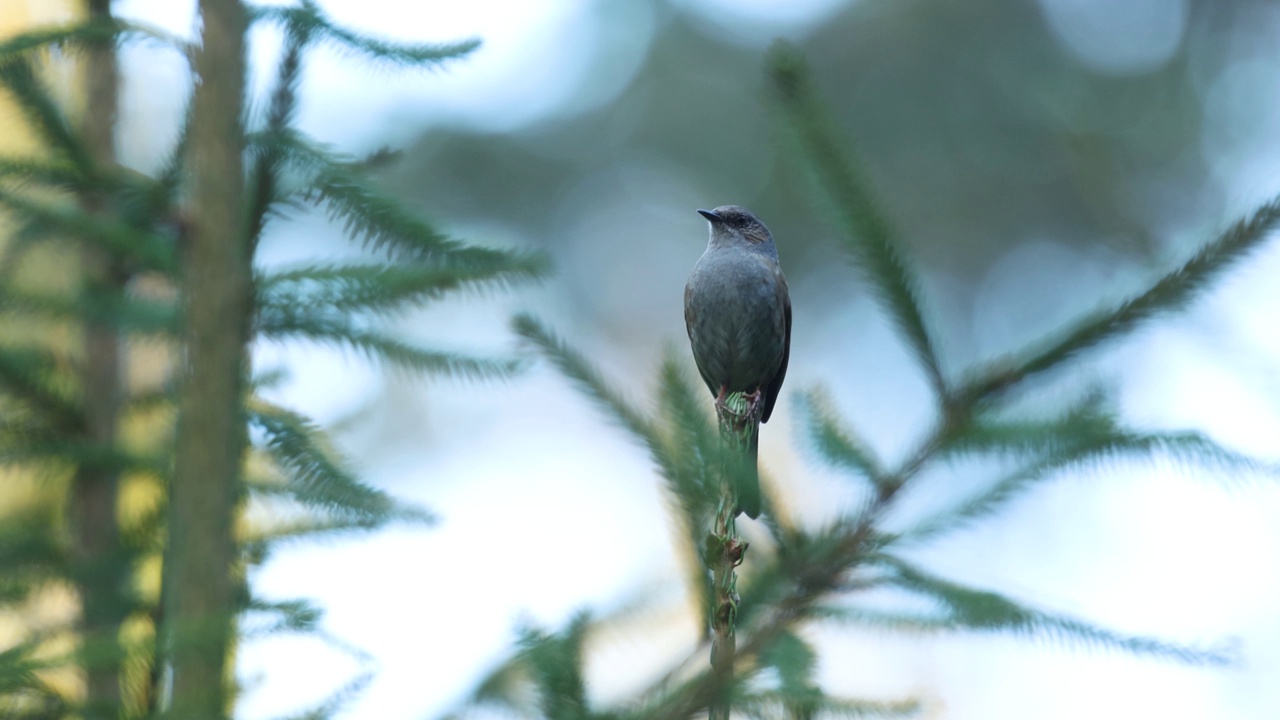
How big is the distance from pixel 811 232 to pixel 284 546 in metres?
15.4

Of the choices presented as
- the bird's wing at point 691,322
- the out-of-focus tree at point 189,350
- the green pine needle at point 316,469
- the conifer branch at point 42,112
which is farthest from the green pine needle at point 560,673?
the bird's wing at point 691,322

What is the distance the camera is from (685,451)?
1195 mm

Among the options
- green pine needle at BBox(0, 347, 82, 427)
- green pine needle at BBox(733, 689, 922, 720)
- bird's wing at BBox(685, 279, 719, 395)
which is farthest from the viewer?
bird's wing at BBox(685, 279, 719, 395)

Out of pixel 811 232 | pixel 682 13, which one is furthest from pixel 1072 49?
pixel 682 13

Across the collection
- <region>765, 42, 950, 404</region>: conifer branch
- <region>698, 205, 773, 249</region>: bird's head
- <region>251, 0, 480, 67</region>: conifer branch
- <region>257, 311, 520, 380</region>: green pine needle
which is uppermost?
<region>698, 205, 773, 249</region>: bird's head

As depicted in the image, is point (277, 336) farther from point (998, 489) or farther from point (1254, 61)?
point (1254, 61)

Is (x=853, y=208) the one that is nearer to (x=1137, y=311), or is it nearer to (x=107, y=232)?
(x=1137, y=311)

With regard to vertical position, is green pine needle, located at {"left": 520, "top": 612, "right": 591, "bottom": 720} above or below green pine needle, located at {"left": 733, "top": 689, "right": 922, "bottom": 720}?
above

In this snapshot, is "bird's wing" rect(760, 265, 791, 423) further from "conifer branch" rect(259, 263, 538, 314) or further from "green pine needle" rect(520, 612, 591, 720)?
"green pine needle" rect(520, 612, 591, 720)

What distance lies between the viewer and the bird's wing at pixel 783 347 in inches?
237

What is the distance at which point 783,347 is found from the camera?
20.0 feet

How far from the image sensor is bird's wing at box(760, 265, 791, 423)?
6.01m

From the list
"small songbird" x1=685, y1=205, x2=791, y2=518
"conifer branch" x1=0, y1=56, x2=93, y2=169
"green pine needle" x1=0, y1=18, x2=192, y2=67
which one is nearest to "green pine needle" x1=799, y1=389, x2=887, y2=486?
"green pine needle" x1=0, y1=18, x2=192, y2=67

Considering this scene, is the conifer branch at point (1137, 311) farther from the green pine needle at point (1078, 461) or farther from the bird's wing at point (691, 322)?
the bird's wing at point (691, 322)
